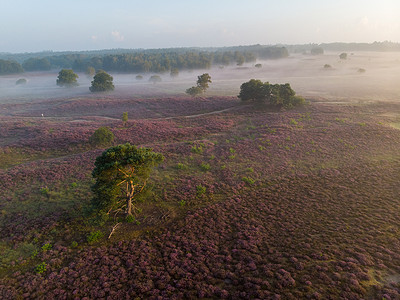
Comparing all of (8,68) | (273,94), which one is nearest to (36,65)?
(8,68)

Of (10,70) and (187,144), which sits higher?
(10,70)

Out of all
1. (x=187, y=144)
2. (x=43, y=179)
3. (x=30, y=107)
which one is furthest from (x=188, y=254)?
(x=30, y=107)

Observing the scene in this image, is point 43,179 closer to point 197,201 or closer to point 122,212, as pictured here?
point 122,212

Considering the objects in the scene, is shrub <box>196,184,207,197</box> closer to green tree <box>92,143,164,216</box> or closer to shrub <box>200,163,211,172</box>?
shrub <box>200,163,211,172</box>

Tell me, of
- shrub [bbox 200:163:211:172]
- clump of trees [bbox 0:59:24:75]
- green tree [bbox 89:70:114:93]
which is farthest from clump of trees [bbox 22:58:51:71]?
shrub [bbox 200:163:211:172]

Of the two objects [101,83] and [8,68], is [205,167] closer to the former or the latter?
[101,83]

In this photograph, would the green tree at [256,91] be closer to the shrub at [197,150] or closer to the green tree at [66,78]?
the shrub at [197,150]
